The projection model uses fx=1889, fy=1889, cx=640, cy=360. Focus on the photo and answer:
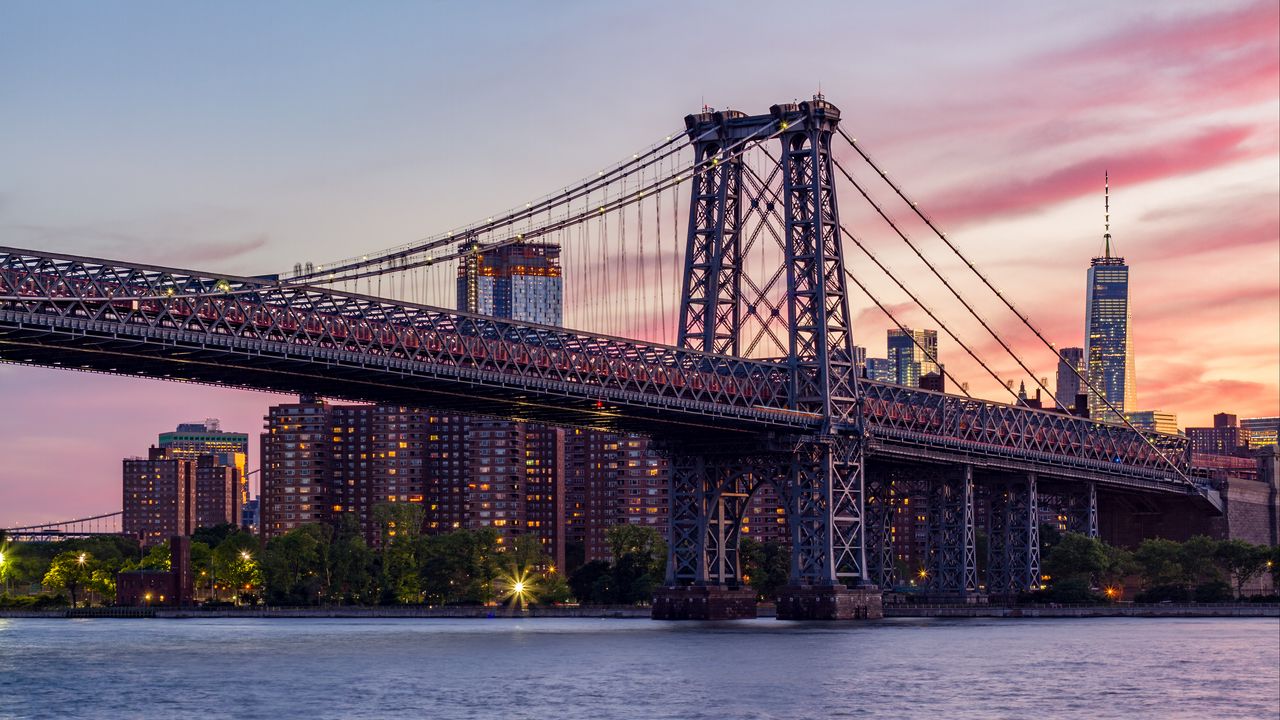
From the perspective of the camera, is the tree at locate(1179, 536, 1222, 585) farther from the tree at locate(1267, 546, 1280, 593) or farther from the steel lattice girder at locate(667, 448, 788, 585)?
the steel lattice girder at locate(667, 448, 788, 585)

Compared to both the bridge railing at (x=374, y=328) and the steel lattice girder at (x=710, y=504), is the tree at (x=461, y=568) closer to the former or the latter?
the steel lattice girder at (x=710, y=504)

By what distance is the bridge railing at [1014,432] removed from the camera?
5728 inches

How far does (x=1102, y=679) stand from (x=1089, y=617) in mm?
70455

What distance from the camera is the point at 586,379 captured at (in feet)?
389

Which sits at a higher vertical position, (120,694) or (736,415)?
(736,415)

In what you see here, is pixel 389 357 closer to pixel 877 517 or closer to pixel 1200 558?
pixel 877 517

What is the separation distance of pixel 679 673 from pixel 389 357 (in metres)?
27.9

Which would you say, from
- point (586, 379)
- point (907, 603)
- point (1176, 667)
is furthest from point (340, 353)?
point (907, 603)

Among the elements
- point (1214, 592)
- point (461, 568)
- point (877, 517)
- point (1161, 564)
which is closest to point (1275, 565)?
point (1161, 564)

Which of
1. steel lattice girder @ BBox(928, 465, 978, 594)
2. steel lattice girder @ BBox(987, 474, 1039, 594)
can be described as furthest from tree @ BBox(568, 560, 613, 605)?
steel lattice girder @ BBox(987, 474, 1039, 594)

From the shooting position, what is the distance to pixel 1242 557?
165m

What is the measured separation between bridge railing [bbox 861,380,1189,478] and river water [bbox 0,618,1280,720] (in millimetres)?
18887

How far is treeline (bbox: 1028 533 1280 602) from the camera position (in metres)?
161

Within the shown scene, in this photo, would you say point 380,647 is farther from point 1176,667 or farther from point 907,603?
point 907,603
